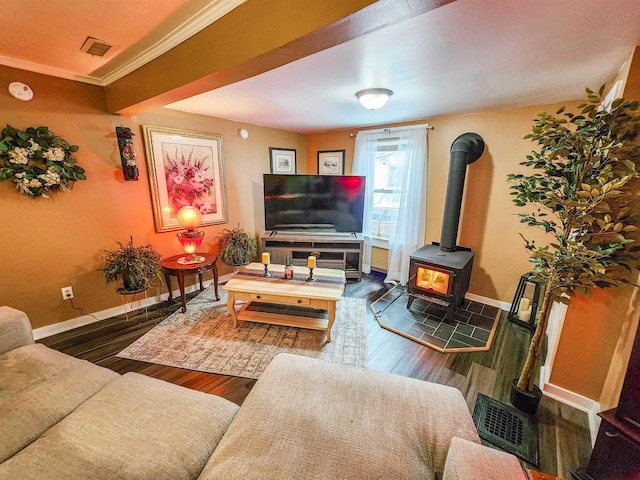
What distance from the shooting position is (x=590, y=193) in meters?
1.23

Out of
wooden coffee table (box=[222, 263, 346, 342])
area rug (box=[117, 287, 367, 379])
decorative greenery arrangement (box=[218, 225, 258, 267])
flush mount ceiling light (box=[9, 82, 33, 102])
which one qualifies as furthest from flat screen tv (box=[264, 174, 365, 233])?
flush mount ceiling light (box=[9, 82, 33, 102])

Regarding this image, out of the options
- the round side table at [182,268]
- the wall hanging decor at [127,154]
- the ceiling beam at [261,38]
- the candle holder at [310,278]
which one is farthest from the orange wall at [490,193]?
the wall hanging decor at [127,154]

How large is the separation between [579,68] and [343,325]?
270cm

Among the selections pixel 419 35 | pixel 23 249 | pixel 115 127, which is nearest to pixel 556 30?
pixel 419 35

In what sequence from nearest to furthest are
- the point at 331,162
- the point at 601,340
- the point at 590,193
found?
the point at 590,193 → the point at 601,340 → the point at 331,162

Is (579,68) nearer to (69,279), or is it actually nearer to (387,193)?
(387,193)

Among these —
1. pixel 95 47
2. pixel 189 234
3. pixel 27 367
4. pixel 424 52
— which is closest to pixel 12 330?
pixel 27 367

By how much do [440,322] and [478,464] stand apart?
6.87 ft

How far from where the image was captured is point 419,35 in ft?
4.43

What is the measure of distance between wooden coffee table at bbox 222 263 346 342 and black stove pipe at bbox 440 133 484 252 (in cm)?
140

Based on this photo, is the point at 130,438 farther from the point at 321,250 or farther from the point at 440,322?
the point at 321,250

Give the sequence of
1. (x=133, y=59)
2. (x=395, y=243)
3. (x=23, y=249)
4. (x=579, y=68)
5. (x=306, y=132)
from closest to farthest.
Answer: (x=579, y=68) → (x=133, y=59) → (x=23, y=249) → (x=395, y=243) → (x=306, y=132)

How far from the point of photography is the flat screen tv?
12.2 ft

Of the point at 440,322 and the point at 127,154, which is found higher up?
the point at 127,154
